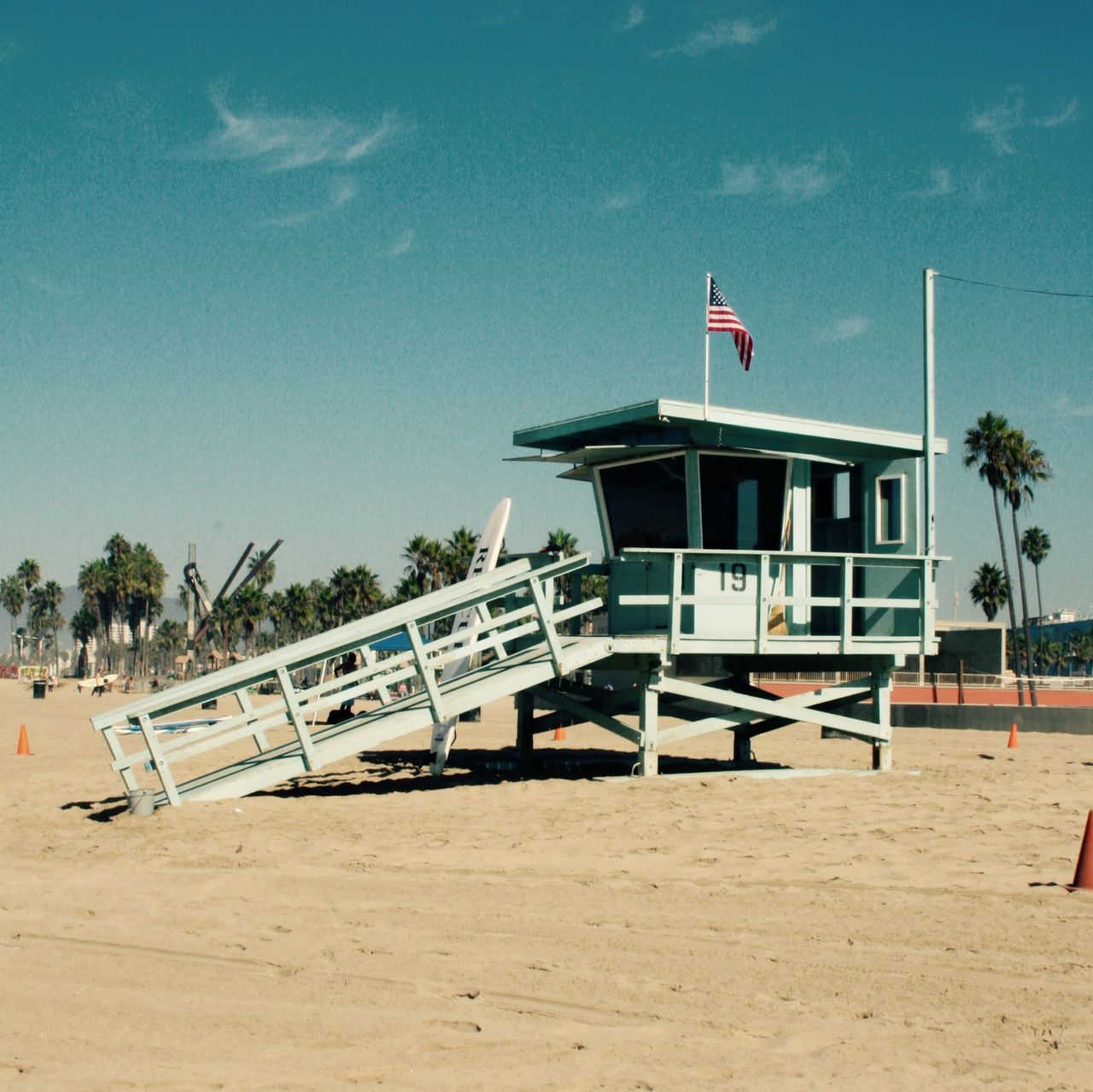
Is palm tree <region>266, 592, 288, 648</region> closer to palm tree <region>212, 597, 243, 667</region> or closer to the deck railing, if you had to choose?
palm tree <region>212, 597, 243, 667</region>

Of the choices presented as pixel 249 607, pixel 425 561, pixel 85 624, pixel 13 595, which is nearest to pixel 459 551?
pixel 425 561

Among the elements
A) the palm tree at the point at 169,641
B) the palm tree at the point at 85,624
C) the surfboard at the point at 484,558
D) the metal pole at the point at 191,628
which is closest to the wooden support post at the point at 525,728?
the surfboard at the point at 484,558

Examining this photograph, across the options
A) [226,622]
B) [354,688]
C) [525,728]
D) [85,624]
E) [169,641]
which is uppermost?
[354,688]

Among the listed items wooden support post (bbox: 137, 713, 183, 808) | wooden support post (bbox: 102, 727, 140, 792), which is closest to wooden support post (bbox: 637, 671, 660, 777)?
wooden support post (bbox: 137, 713, 183, 808)

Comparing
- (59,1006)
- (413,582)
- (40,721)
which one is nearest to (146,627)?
(413,582)

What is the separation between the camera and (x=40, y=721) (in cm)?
2962

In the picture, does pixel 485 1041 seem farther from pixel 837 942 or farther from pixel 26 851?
pixel 26 851

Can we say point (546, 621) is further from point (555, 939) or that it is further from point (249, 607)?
point (249, 607)

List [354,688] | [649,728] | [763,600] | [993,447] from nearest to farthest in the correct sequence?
1. [354,688]
2. [763,600]
3. [649,728]
4. [993,447]

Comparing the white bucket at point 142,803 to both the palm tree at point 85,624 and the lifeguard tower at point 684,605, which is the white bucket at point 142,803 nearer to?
the lifeguard tower at point 684,605

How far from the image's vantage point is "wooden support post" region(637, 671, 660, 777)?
1267 cm

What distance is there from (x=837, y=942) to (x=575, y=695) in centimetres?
893

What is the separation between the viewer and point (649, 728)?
41.6 feet

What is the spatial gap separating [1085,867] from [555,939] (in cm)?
360
